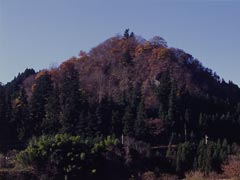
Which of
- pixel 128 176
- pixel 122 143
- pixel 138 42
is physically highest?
pixel 138 42

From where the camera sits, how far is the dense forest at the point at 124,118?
18.0m

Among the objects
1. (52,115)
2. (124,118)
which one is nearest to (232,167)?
(124,118)

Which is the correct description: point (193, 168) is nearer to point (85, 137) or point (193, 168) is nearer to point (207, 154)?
point (207, 154)

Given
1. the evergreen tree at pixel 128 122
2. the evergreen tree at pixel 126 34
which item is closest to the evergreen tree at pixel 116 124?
the evergreen tree at pixel 128 122

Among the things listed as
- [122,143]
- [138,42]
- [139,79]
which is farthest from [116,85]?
[122,143]

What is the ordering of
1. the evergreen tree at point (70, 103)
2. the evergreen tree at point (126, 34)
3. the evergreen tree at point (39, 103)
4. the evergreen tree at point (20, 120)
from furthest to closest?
the evergreen tree at point (126, 34) → the evergreen tree at point (39, 103) → the evergreen tree at point (70, 103) → the evergreen tree at point (20, 120)

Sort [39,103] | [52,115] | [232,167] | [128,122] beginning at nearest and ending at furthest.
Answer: [232,167] < [128,122] < [52,115] < [39,103]

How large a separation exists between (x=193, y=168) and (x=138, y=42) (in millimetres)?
14422

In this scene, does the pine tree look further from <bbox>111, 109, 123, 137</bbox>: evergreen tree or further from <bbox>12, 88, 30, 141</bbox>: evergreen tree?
<bbox>12, 88, 30, 141</bbox>: evergreen tree

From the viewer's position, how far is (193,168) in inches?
750

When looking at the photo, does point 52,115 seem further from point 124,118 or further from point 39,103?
point 124,118

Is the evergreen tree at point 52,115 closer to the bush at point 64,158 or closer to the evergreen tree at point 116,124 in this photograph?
the evergreen tree at point 116,124

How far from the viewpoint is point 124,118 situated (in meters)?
22.3

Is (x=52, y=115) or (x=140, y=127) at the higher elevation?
(x=52, y=115)
